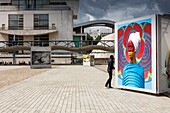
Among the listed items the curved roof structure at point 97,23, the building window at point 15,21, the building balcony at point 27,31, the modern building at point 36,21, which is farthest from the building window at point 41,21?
the curved roof structure at point 97,23

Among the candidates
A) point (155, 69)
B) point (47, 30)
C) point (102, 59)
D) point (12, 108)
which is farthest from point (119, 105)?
point (47, 30)

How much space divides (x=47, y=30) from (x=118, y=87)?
56.0m

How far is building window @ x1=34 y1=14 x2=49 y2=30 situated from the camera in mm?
66375

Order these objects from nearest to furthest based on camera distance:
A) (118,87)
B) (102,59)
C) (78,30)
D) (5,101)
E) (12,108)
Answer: (12,108) → (5,101) → (118,87) → (102,59) → (78,30)

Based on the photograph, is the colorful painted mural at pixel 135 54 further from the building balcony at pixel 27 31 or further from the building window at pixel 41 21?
the building window at pixel 41 21

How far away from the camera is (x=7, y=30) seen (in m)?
65.8


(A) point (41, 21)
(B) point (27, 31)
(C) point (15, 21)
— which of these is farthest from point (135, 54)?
(C) point (15, 21)

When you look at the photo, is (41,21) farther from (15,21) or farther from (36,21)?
(15,21)

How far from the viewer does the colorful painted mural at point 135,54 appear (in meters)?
9.77

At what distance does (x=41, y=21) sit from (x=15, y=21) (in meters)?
7.16

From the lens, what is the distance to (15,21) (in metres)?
66.9

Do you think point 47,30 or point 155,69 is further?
point 47,30

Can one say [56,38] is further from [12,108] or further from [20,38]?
[12,108]

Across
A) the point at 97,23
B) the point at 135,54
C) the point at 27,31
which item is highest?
the point at 97,23
